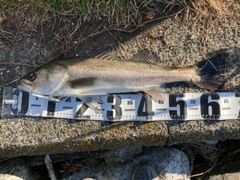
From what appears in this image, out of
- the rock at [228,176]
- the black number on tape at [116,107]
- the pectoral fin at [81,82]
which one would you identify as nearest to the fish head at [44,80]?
the pectoral fin at [81,82]

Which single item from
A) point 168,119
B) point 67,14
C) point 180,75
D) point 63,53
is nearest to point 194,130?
point 168,119

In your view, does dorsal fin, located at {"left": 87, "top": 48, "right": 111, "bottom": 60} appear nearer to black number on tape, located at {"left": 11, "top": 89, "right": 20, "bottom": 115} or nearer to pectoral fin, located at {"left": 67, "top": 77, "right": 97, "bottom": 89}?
pectoral fin, located at {"left": 67, "top": 77, "right": 97, "bottom": 89}

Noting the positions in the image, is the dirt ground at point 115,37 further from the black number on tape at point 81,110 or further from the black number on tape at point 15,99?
the black number on tape at point 81,110

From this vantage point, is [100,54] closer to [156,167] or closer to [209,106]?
[209,106]

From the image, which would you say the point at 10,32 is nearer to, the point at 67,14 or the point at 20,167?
the point at 67,14

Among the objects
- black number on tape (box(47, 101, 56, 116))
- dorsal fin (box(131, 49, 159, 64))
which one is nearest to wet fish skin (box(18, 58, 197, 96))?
dorsal fin (box(131, 49, 159, 64))

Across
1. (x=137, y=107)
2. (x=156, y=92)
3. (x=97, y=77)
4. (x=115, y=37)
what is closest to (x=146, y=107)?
(x=137, y=107)
